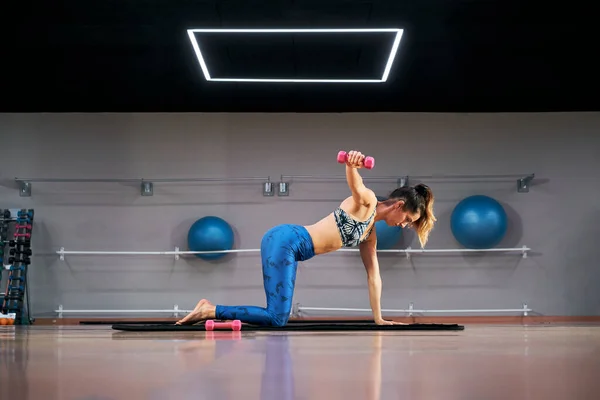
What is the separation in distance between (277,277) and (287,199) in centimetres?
357

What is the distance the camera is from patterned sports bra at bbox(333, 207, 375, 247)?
3.42 metres

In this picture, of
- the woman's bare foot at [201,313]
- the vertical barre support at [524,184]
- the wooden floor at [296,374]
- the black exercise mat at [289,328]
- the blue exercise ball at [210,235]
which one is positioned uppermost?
the vertical barre support at [524,184]

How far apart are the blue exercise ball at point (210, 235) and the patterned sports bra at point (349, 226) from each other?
3.15 meters

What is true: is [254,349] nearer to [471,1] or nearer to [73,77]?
[471,1]

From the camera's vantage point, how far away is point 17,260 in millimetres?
6445

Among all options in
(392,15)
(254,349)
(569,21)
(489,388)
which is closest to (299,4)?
(392,15)

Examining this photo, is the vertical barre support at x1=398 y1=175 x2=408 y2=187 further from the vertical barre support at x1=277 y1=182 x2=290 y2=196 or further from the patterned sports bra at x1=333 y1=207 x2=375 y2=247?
the patterned sports bra at x1=333 y1=207 x2=375 y2=247

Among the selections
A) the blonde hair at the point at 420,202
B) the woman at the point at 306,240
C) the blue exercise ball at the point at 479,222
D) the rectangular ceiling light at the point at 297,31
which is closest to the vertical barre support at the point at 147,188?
the rectangular ceiling light at the point at 297,31

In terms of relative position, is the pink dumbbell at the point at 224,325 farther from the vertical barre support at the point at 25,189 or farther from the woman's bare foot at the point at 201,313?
the vertical barre support at the point at 25,189

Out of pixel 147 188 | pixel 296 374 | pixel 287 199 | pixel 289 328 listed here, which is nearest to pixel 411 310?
pixel 287 199

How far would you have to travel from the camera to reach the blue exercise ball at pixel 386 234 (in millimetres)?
6266

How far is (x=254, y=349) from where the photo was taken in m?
1.99

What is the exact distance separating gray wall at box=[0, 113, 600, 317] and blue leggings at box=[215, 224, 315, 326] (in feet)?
11.1

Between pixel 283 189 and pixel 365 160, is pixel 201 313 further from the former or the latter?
pixel 283 189
